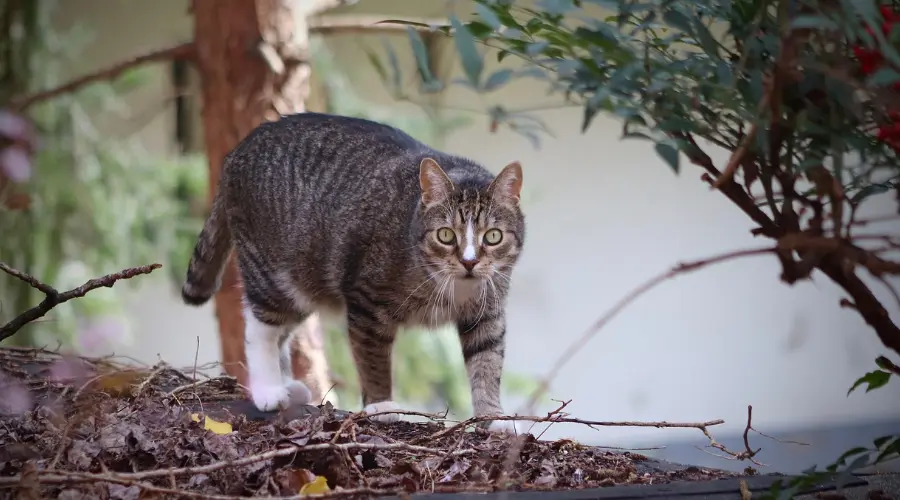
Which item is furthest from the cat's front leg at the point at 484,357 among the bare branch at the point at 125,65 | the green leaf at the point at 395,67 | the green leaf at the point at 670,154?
the bare branch at the point at 125,65

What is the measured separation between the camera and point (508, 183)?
2.32m

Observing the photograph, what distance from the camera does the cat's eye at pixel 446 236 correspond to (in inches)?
89.0

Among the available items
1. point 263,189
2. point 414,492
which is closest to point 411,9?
point 263,189

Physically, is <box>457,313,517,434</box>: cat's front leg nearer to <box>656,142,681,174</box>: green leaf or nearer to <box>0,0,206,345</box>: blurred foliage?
<box>656,142,681,174</box>: green leaf

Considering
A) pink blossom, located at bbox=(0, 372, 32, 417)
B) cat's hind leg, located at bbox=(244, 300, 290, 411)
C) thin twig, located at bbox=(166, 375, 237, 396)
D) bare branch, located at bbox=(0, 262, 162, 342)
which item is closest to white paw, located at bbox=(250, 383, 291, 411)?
cat's hind leg, located at bbox=(244, 300, 290, 411)

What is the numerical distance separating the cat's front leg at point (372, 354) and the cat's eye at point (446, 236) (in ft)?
1.01

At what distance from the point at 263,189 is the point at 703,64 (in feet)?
5.47

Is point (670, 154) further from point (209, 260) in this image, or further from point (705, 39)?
point (209, 260)

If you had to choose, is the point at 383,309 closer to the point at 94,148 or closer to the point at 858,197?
the point at 858,197

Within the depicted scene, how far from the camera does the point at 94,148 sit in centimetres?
380

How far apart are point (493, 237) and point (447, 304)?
0.75 feet

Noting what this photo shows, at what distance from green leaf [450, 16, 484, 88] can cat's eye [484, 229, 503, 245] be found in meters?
1.26

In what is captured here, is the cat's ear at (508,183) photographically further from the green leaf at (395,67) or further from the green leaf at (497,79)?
the green leaf at (497,79)

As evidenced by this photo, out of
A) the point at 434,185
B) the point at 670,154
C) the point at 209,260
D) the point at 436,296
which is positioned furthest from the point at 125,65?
the point at 670,154
